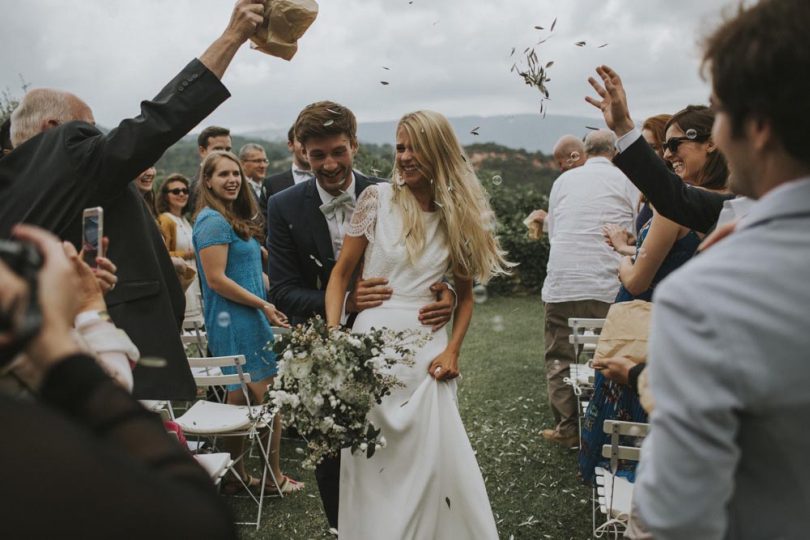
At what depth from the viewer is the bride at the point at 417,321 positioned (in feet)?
11.0

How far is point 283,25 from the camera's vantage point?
2.71 m

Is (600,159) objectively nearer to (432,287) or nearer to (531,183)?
(432,287)

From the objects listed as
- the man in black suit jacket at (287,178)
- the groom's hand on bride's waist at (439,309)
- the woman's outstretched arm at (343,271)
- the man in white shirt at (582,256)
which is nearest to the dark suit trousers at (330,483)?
the woman's outstretched arm at (343,271)

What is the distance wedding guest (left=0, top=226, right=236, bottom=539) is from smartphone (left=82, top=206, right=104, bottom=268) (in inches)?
26.7

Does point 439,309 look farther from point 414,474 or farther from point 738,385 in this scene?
point 738,385

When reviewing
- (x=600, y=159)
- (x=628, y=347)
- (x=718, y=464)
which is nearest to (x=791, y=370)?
(x=718, y=464)

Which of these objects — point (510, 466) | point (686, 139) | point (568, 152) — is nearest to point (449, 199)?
point (686, 139)

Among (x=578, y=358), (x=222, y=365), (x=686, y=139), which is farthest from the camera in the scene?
(x=578, y=358)

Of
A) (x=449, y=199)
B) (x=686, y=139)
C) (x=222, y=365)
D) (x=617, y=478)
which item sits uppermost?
(x=686, y=139)

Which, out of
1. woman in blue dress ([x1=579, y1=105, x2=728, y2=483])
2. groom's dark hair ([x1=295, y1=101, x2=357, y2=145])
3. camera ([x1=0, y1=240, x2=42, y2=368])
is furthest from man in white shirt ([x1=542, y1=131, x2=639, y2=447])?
camera ([x1=0, y1=240, x2=42, y2=368])

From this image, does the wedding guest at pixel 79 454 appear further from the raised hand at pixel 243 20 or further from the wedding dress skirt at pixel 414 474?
the wedding dress skirt at pixel 414 474

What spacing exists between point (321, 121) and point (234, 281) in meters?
2.03

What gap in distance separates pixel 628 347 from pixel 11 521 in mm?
2374

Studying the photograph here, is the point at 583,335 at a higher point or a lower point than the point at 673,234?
lower
